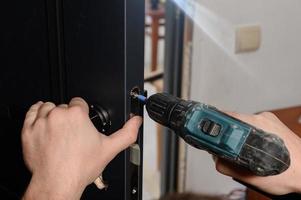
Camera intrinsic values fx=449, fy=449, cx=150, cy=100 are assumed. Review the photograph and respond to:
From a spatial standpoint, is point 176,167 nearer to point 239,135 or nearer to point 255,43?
point 255,43

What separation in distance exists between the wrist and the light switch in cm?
83

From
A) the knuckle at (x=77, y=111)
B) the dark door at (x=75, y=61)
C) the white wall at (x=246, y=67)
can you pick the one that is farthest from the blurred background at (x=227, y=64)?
the knuckle at (x=77, y=111)

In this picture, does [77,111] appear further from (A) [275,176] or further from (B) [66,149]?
(A) [275,176]

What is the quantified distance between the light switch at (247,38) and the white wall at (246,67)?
2 cm

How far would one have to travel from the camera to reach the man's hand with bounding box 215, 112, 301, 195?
2.04ft

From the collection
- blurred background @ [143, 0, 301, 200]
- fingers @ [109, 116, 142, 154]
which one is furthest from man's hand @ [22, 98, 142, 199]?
blurred background @ [143, 0, 301, 200]

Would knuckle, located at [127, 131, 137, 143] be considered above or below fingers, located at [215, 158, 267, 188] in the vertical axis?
above

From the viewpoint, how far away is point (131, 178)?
67 cm

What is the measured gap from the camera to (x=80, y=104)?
24.8 inches

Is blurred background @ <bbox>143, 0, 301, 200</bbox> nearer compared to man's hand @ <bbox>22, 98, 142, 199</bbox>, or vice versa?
man's hand @ <bbox>22, 98, 142, 199</bbox>

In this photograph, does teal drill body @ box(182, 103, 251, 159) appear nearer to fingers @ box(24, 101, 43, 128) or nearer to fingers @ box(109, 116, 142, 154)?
fingers @ box(109, 116, 142, 154)

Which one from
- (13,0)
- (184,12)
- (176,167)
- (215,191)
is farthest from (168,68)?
(13,0)

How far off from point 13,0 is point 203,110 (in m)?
0.38

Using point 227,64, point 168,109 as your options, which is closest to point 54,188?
point 168,109
